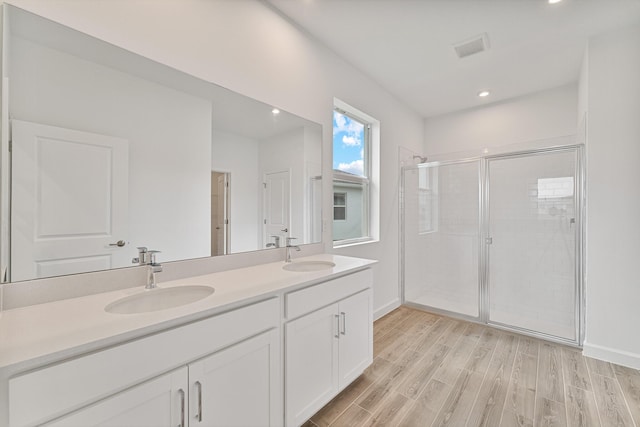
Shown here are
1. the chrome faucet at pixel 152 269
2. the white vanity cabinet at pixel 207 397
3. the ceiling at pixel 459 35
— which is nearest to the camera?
the white vanity cabinet at pixel 207 397

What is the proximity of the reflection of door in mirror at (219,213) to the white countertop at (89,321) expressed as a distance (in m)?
0.29

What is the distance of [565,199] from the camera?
263cm

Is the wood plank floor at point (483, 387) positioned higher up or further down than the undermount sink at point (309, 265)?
further down

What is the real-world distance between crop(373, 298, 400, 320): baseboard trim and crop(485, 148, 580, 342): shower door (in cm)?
102

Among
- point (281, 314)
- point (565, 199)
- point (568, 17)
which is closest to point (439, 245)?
point (565, 199)

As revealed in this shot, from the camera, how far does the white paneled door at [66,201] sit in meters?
1.03

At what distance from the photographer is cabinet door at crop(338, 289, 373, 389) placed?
1692mm

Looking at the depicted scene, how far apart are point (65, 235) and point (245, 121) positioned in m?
1.14

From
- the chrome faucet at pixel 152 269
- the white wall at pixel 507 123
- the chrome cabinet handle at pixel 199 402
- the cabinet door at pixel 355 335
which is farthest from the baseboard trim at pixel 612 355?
the chrome faucet at pixel 152 269

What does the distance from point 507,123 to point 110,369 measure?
14.4 feet

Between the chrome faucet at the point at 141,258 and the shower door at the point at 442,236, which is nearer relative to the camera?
the chrome faucet at the point at 141,258

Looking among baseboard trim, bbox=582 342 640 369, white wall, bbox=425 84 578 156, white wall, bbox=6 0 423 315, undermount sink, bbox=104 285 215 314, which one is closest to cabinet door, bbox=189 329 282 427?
undermount sink, bbox=104 285 215 314

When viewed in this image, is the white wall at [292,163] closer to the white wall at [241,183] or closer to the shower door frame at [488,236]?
the white wall at [241,183]

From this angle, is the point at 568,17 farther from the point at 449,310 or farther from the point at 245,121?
→ the point at 449,310
